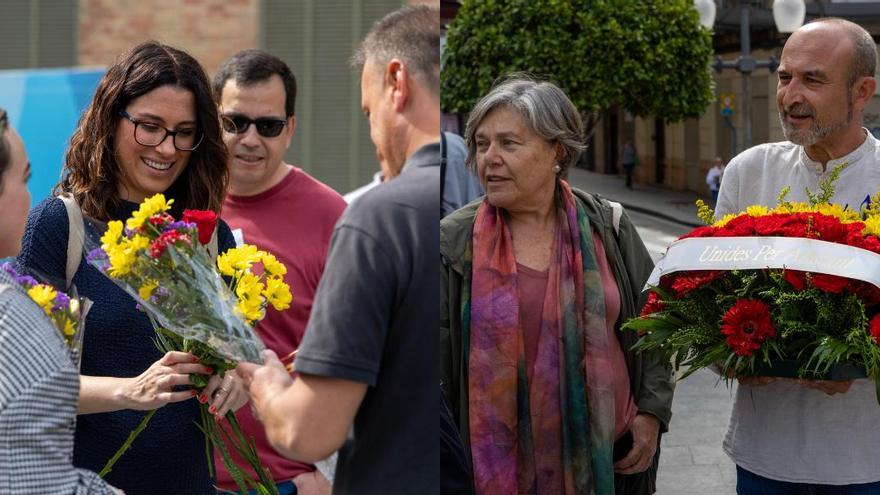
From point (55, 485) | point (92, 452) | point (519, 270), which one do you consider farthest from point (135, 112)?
point (519, 270)

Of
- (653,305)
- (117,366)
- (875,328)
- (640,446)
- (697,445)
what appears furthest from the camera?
(697,445)

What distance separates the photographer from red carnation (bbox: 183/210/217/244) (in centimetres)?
226

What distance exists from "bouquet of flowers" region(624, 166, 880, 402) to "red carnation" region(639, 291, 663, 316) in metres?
0.01

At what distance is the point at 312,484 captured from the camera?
91.0 inches

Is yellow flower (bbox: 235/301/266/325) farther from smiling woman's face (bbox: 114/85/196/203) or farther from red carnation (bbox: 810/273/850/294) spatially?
red carnation (bbox: 810/273/850/294)

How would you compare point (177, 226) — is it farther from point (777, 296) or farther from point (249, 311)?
point (777, 296)

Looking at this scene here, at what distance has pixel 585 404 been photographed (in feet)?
10.5

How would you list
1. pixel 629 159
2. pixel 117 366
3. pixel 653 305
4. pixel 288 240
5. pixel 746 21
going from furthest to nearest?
pixel 629 159 → pixel 746 21 → pixel 653 305 → pixel 288 240 → pixel 117 366

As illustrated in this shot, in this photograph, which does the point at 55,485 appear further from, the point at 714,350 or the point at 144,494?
the point at 714,350

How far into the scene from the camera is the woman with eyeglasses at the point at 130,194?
2.48 m

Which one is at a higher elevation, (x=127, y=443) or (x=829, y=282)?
(x=829, y=282)

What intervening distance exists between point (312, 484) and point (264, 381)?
1.20 feet

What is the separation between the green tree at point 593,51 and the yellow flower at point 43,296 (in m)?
21.7

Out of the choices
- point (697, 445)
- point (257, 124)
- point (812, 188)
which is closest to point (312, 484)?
point (257, 124)
